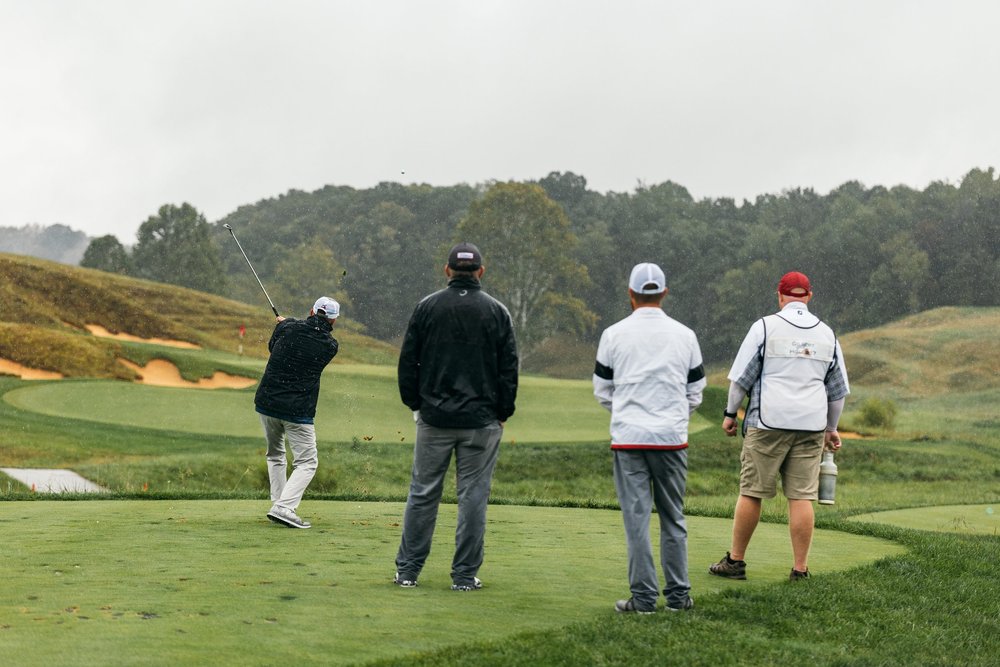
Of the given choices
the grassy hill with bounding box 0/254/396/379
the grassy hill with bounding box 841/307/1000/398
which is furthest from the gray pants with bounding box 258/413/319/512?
the grassy hill with bounding box 841/307/1000/398

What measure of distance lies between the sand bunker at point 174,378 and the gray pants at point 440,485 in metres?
27.5

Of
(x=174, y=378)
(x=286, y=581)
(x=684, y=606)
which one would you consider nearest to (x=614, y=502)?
(x=684, y=606)

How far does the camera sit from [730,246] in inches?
3447

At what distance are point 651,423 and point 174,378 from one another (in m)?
29.7

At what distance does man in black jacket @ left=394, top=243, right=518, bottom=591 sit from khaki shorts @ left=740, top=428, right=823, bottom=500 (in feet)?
5.85

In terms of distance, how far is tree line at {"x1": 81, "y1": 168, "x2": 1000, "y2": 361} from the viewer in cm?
7769

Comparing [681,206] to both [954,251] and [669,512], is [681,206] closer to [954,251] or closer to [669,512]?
[954,251]

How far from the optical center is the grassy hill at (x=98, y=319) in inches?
1323

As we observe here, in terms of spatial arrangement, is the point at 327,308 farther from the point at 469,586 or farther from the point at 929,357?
the point at 929,357

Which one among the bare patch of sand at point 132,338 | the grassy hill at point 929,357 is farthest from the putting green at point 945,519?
the grassy hill at point 929,357

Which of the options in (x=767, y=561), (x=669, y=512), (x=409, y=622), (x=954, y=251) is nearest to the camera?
(x=409, y=622)

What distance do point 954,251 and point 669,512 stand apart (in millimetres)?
78417

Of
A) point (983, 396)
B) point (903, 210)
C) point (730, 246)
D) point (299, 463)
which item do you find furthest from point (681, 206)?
point (299, 463)

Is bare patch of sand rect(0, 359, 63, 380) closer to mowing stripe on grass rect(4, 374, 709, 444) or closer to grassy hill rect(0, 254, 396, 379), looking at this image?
grassy hill rect(0, 254, 396, 379)
